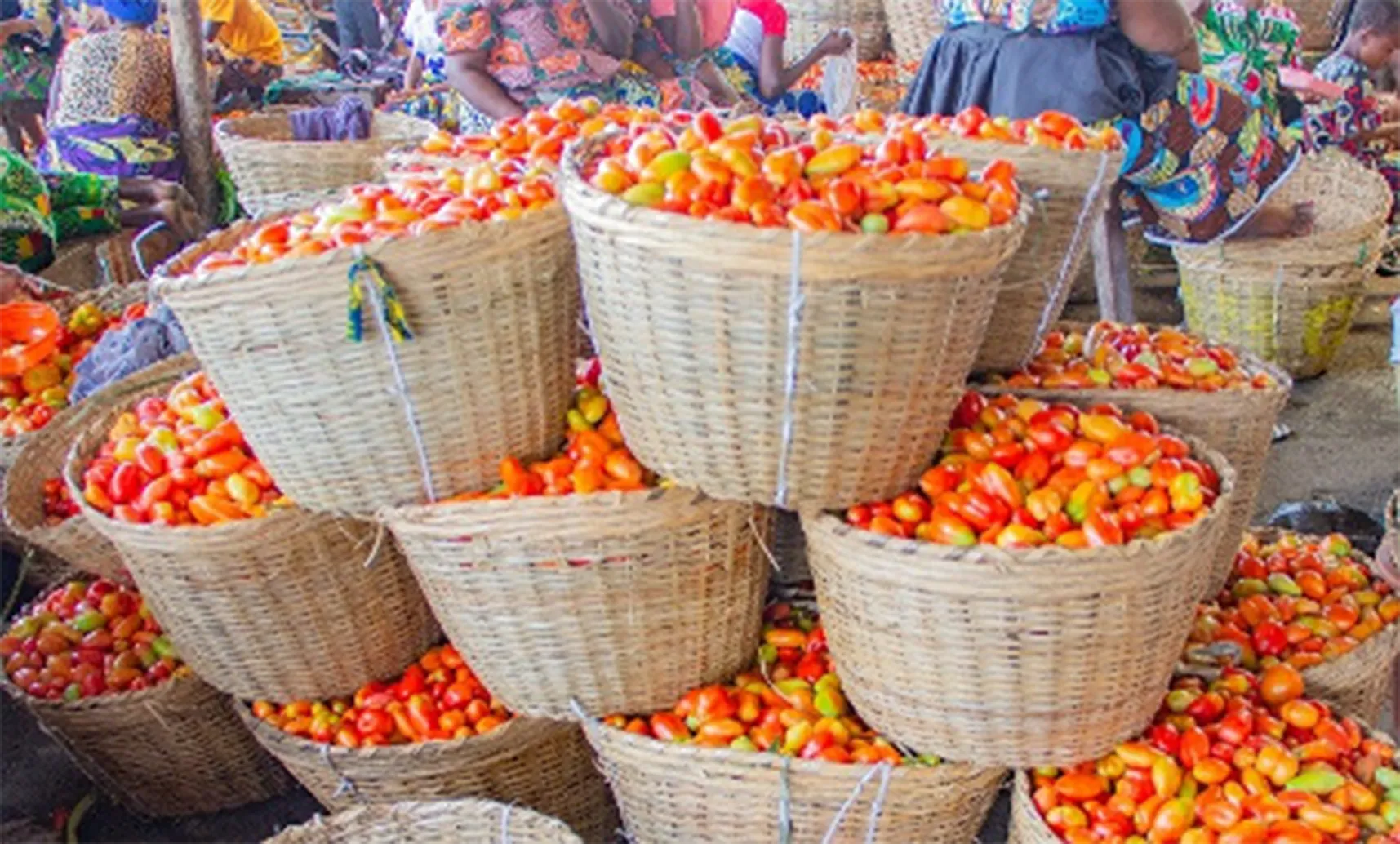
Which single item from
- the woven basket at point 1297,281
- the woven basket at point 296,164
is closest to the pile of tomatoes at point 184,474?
the woven basket at point 296,164

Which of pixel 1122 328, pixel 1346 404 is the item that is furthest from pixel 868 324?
pixel 1346 404

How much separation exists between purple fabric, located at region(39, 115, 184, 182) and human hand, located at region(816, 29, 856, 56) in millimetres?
3095

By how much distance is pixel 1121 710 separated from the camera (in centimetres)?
203

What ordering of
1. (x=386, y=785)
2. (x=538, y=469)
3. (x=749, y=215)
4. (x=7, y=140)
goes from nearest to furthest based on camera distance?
(x=749, y=215), (x=538, y=469), (x=386, y=785), (x=7, y=140)

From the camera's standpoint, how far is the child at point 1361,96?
5.58 m

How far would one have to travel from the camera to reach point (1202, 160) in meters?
3.60

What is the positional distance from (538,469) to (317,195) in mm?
1292

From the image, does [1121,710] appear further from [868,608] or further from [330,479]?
[330,479]

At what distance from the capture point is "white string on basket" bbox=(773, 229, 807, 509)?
1.67 metres

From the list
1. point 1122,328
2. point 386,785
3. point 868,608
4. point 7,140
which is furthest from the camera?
point 7,140

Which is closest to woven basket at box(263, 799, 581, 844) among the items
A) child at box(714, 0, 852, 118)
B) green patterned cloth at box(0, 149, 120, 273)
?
green patterned cloth at box(0, 149, 120, 273)

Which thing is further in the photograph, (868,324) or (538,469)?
(538,469)

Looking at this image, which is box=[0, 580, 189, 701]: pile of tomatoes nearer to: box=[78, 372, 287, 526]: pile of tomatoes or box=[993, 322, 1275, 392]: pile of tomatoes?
box=[78, 372, 287, 526]: pile of tomatoes

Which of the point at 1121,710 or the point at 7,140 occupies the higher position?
the point at 1121,710
